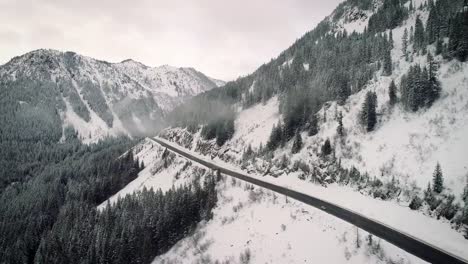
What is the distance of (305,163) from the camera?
44.8m

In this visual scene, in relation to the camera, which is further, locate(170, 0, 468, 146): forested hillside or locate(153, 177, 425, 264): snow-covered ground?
locate(170, 0, 468, 146): forested hillside

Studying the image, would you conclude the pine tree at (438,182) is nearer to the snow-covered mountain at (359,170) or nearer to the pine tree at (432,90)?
the snow-covered mountain at (359,170)

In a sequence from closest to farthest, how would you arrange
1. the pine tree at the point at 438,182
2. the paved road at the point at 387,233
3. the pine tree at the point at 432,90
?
1. the paved road at the point at 387,233
2. the pine tree at the point at 438,182
3. the pine tree at the point at 432,90

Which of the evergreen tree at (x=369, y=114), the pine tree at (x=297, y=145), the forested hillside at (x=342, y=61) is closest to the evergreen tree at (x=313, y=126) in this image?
the forested hillside at (x=342, y=61)

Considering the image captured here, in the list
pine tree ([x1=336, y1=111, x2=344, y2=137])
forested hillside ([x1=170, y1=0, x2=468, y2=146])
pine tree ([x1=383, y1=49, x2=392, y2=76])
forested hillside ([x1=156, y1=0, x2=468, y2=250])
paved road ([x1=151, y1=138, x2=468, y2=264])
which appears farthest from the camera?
pine tree ([x1=383, y1=49, x2=392, y2=76])

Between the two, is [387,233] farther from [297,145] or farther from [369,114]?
[297,145]

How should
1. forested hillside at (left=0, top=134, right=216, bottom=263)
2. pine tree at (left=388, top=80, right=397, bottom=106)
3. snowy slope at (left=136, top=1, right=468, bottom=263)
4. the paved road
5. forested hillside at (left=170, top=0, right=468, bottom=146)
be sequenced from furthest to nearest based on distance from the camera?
forested hillside at (left=170, top=0, right=468, bottom=146) < pine tree at (left=388, top=80, right=397, bottom=106) < forested hillside at (left=0, top=134, right=216, bottom=263) < snowy slope at (left=136, top=1, right=468, bottom=263) < the paved road

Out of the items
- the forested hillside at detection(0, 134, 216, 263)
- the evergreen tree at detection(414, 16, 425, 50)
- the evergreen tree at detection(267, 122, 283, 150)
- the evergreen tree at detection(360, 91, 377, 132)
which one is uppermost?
the evergreen tree at detection(414, 16, 425, 50)

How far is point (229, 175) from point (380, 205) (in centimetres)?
2982

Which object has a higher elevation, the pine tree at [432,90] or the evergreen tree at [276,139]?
the pine tree at [432,90]

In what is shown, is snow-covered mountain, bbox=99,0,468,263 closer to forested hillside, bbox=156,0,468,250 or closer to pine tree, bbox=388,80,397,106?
forested hillside, bbox=156,0,468,250

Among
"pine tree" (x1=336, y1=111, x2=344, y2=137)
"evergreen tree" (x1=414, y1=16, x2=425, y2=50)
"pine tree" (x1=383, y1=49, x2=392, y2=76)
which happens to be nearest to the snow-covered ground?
"pine tree" (x1=336, y1=111, x2=344, y2=137)

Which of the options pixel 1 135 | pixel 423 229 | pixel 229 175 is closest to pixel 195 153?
pixel 229 175

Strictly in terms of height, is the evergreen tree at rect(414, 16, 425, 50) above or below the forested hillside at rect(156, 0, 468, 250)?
above
